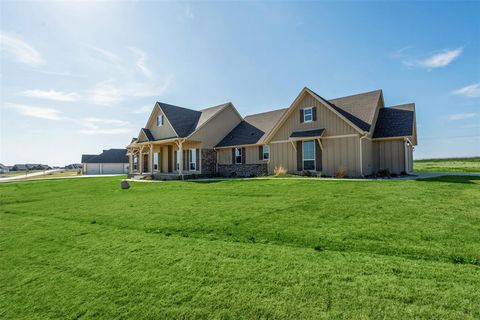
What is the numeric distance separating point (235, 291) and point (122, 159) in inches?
2426

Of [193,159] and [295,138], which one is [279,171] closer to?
→ [295,138]

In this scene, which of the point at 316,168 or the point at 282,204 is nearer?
the point at 282,204

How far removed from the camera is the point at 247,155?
2439cm

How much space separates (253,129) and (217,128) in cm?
373

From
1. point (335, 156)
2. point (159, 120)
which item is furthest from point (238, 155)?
point (335, 156)

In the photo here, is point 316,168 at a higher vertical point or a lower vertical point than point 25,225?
higher

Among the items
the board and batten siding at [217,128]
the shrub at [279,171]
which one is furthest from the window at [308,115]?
the board and batten siding at [217,128]

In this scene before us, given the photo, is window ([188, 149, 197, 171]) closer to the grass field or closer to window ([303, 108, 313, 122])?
window ([303, 108, 313, 122])

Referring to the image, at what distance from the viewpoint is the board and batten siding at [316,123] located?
17.8 m

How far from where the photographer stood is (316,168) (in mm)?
18812

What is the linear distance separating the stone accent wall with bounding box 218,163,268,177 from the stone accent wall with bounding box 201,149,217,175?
2.18 feet

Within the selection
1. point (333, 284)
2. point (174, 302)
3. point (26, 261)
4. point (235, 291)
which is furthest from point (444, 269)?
point (26, 261)

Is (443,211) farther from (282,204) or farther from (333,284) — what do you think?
(333,284)

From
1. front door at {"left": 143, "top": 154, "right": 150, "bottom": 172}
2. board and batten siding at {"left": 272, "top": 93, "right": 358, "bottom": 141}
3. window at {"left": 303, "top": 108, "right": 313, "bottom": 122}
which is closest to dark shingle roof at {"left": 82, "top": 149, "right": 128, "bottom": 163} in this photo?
front door at {"left": 143, "top": 154, "right": 150, "bottom": 172}
